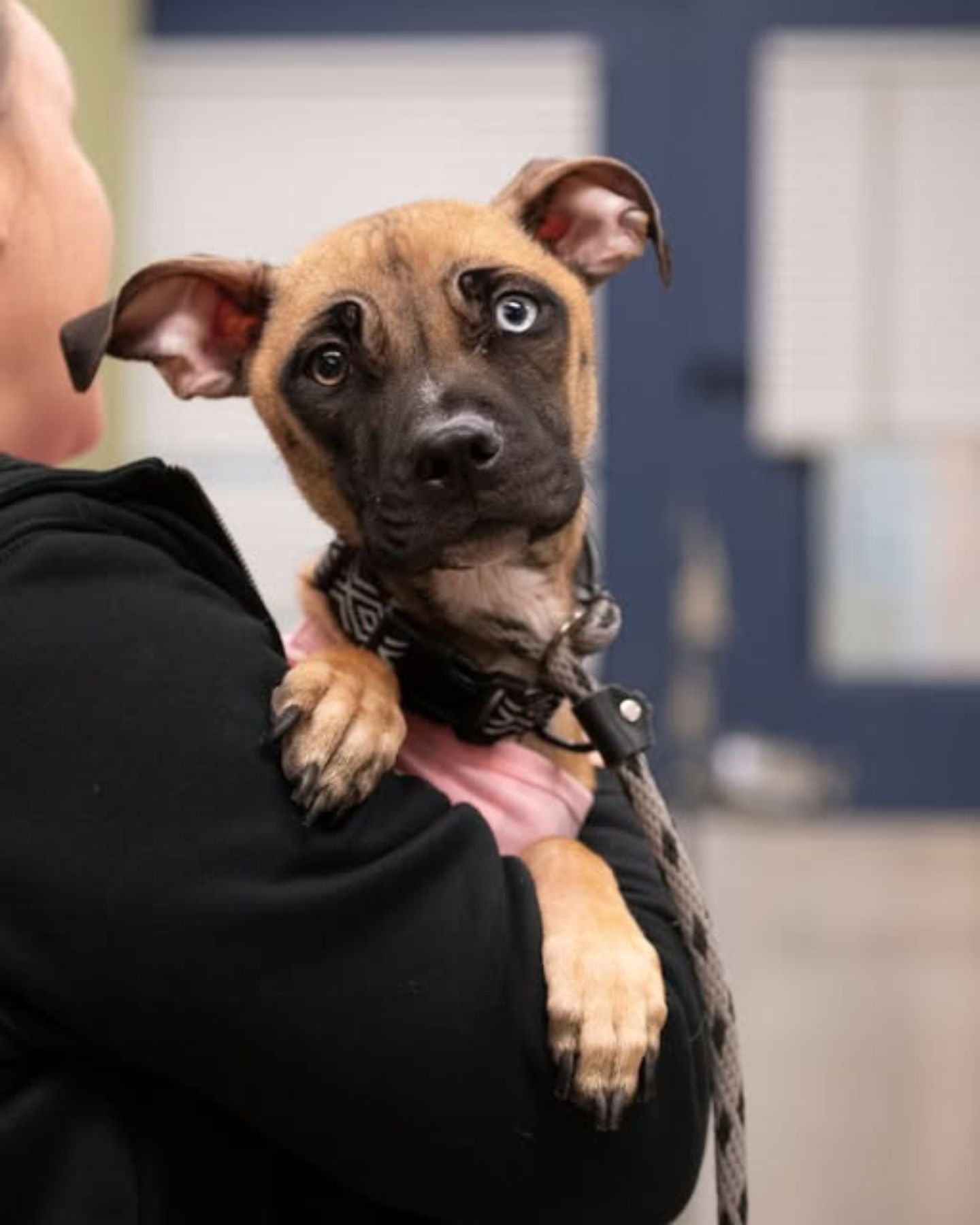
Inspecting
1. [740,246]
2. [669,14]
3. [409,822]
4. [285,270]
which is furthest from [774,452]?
[409,822]

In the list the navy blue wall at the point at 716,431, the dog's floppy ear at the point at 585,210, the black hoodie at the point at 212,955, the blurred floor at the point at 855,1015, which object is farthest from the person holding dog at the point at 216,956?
the navy blue wall at the point at 716,431

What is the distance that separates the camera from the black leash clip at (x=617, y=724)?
3.98 ft

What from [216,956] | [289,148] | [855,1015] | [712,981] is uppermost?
[216,956]

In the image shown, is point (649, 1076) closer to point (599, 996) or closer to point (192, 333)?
point (599, 996)

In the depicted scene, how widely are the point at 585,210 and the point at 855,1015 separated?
2089mm

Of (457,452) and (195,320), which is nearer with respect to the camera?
(457,452)

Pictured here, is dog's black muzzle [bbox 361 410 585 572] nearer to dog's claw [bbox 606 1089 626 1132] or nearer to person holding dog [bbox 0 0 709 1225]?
person holding dog [bbox 0 0 709 1225]

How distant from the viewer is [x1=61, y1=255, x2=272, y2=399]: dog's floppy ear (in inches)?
55.0

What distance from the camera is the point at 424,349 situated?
1.35m

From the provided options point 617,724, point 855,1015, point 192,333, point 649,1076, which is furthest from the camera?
point 855,1015

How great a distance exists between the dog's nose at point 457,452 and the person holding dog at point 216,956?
0.21m

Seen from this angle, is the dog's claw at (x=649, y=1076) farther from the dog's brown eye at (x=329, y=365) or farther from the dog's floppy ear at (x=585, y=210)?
the dog's floppy ear at (x=585, y=210)

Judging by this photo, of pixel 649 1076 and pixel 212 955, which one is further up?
pixel 212 955

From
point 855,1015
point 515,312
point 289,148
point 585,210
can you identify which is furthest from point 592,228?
point 289,148
